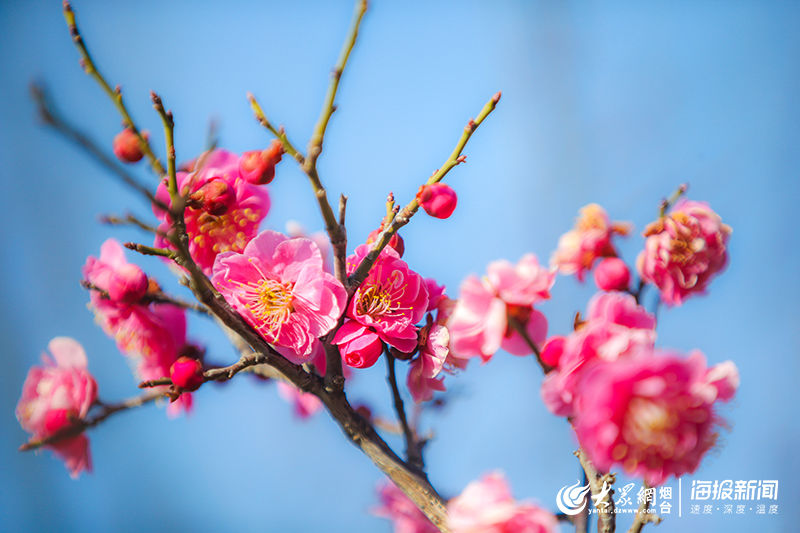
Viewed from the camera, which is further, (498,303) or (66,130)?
(498,303)

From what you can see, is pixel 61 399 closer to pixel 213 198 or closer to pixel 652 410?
pixel 213 198

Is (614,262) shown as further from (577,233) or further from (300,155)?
(300,155)

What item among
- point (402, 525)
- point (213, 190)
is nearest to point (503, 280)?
point (213, 190)

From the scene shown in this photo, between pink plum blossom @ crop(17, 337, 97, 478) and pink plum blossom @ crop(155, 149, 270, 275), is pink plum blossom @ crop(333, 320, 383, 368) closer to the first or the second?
pink plum blossom @ crop(155, 149, 270, 275)

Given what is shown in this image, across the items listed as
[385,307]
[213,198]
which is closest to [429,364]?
[385,307]

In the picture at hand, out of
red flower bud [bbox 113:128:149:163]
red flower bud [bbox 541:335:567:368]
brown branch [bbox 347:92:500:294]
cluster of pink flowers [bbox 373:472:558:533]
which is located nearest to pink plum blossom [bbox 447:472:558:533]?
cluster of pink flowers [bbox 373:472:558:533]

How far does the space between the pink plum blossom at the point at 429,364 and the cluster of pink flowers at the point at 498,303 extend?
51mm

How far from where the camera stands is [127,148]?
0.56 meters

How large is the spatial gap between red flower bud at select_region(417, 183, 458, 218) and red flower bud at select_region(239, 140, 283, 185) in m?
0.17

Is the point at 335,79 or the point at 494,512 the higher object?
the point at 335,79

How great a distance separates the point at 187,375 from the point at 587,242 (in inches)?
19.8

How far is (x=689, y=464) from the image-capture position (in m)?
0.48

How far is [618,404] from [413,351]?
0.85 feet

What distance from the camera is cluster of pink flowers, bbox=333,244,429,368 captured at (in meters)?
0.57
